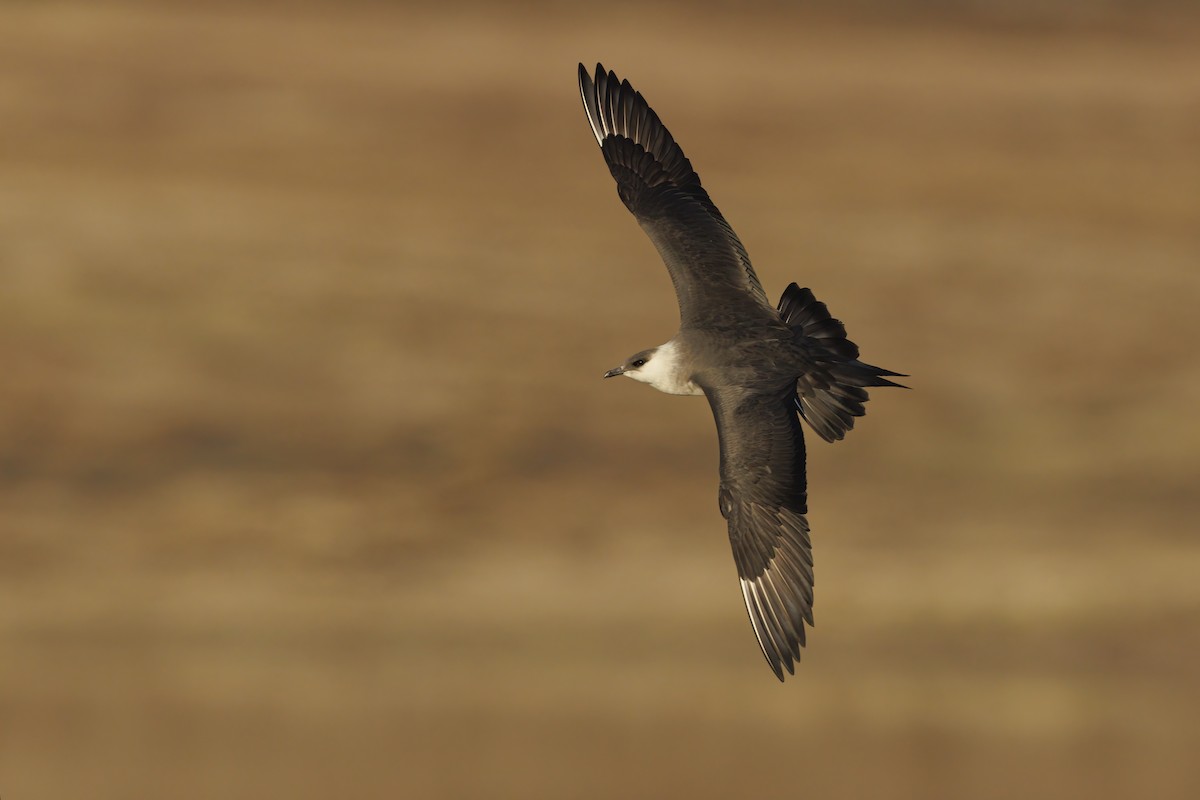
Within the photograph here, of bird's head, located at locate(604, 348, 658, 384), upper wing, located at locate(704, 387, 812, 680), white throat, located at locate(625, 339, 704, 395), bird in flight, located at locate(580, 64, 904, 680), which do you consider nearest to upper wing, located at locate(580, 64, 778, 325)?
bird in flight, located at locate(580, 64, 904, 680)

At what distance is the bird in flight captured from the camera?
862cm

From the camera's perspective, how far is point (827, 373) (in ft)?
28.5

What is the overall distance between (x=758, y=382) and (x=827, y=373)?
36cm

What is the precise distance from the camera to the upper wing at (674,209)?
918 centimetres

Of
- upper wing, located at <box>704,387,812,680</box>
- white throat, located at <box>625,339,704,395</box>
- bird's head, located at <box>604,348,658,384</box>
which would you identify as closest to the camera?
upper wing, located at <box>704,387,812,680</box>

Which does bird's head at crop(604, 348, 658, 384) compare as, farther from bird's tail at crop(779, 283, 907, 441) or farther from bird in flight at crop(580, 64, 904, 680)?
bird's tail at crop(779, 283, 907, 441)

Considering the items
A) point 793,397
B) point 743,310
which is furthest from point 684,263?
point 793,397

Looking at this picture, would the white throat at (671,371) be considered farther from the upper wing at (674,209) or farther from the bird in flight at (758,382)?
the upper wing at (674,209)

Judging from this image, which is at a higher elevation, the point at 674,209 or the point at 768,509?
the point at 674,209

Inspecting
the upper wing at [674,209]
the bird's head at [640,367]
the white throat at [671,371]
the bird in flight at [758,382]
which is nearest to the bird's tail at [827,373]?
the bird in flight at [758,382]

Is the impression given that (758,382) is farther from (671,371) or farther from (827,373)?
(671,371)

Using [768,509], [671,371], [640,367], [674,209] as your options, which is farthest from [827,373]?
[674,209]

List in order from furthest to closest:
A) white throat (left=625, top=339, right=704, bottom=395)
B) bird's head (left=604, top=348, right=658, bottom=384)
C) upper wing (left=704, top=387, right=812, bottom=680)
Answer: bird's head (left=604, top=348, right=658, bottom=384) < white throat (left=625, top=339, right=704, bottom=395) < upper wing (left=704, top=387, right=812, bottom=680)

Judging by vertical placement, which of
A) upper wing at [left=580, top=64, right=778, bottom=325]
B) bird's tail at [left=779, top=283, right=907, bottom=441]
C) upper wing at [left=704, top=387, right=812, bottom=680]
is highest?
upper wing at [left=580, top=64, right=778, bottom=325]
